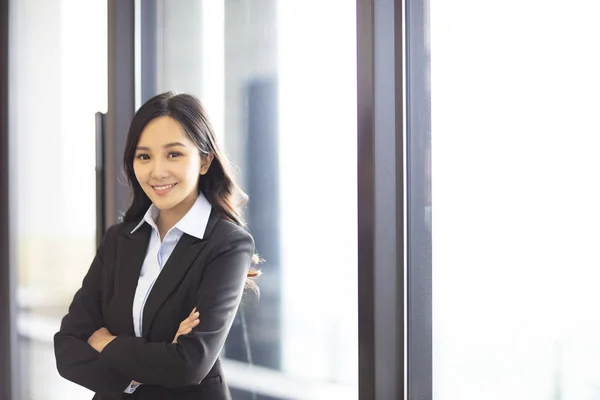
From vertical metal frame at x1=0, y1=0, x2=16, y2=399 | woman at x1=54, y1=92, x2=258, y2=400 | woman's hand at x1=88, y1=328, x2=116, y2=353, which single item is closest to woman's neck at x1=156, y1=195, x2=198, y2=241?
woman at x1=54, y1=92, x2=258, y2=400

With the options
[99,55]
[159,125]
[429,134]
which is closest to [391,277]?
[429,134]

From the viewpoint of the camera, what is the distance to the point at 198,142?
1.54 m

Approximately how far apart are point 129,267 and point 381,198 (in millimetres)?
625

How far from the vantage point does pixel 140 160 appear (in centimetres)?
155

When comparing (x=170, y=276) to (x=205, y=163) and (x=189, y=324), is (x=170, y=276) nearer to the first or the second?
(x=189, y=324)

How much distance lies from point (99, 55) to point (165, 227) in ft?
3.48

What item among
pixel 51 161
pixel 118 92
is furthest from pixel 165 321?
pixel 51 161

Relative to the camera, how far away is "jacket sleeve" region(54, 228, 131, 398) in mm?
1462

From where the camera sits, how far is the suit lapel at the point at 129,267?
1.52 m

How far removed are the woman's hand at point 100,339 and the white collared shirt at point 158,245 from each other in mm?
73

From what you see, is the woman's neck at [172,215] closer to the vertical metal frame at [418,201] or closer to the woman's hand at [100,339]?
the woman's hand at [100,339]

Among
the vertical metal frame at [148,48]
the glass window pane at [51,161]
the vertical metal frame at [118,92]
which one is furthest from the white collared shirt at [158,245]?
the glass window pane at [51,161]
